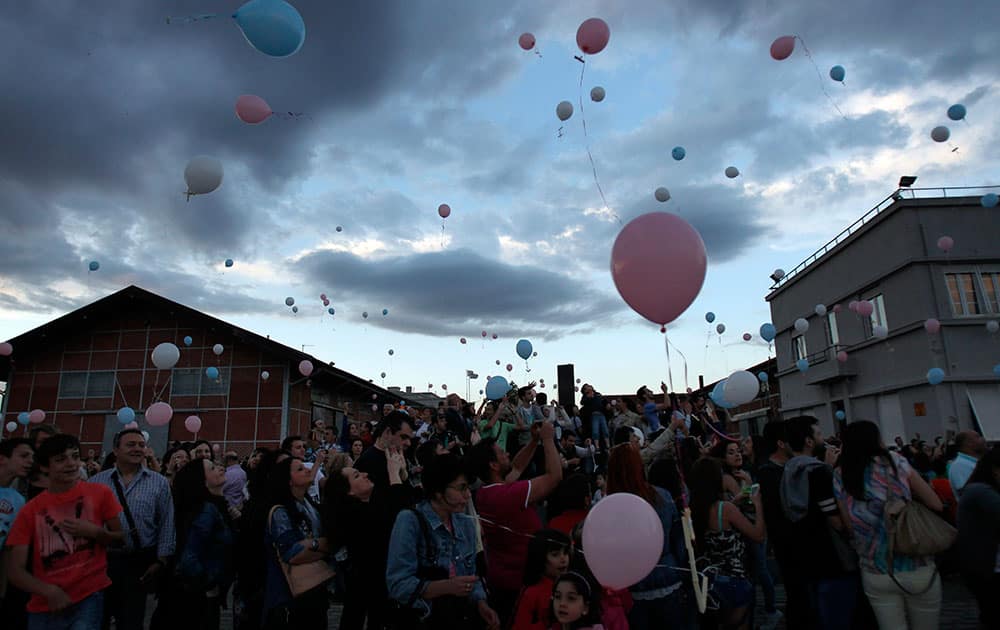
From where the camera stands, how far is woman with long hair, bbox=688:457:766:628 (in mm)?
3781

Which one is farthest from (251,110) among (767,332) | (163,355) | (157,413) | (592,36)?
(767,332)

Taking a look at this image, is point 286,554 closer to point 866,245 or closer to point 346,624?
point 346,624

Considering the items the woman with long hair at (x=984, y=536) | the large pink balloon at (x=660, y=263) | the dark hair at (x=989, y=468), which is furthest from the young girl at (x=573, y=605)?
the dark hair at (x=989, y=468)

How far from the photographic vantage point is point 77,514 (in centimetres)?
358

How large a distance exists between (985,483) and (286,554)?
4222mm

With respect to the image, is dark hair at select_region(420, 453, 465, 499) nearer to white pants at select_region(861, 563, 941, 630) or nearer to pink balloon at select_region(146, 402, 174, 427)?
white pants at select_region(861, 563, 941, 630)

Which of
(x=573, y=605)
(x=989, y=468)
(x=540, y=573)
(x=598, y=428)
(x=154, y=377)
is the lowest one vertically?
(x=573, y=605)

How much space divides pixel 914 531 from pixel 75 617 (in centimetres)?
477

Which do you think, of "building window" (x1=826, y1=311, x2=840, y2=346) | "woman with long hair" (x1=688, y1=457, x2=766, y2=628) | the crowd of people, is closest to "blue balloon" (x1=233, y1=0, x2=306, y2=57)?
the crowd of people

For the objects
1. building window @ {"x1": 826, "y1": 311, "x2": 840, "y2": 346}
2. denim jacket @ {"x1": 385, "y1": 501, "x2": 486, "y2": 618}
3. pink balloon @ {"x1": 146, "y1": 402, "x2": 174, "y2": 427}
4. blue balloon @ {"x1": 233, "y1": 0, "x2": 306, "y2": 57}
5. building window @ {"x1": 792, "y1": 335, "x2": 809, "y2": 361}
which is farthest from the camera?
building window @ {"x1": 792, "y1": 335, "x2": 809, "y2": 361}

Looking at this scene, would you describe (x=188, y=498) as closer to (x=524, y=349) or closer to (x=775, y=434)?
(x=775, y=434)

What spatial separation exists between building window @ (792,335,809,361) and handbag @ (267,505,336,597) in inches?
995

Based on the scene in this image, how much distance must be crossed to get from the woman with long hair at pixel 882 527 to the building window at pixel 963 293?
17.7m

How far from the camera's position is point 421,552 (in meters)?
2.99
